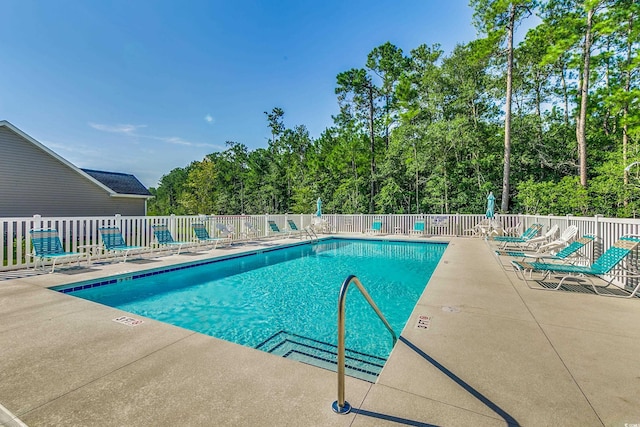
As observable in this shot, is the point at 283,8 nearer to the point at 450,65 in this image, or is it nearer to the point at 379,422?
the point at 450,65

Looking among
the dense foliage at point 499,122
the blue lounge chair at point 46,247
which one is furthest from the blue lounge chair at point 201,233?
the dense foliage at point 499,122

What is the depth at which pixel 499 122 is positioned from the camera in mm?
17391

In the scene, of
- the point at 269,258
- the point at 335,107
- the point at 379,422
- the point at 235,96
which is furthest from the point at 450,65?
the point at 379,422

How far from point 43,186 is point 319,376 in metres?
15.4

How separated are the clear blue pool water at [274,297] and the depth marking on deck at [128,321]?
2.50 ft

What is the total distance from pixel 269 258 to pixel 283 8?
10.7 meters

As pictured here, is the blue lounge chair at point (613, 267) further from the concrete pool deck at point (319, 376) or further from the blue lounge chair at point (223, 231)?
the blue lounge chair at point (223, 231)

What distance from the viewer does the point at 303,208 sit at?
23.3 metres

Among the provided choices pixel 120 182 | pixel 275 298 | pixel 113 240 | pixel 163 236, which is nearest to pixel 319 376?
pixel 275 298

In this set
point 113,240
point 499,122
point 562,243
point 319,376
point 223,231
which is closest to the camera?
point 319,376

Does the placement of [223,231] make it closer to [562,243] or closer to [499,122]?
[562,243]

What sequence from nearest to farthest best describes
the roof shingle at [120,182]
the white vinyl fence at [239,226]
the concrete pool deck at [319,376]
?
the concrete pool deck at [319,376]
the white vinyl fence at [239,226]
the roof shingle at [120,182]

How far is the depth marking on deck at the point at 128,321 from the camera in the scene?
306 centimetres

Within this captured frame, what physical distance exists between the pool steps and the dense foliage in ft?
44.9
